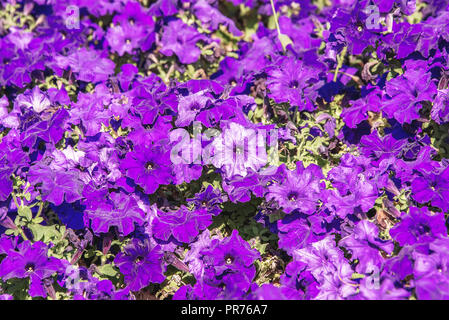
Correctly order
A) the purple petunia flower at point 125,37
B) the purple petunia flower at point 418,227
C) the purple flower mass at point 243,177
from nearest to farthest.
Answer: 1. the purple petunia flower at point 418,227
2. the purple flower mass at point 243,177
3. the purple petunia flower at point 125,37

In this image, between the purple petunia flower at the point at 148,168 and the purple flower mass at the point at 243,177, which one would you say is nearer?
the purple flower mass at the point at 243,177

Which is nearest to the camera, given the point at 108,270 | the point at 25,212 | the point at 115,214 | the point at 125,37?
the point at 115,214

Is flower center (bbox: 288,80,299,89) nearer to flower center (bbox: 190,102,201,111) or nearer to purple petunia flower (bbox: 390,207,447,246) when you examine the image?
flower center (bbox: 190,102,201,111)

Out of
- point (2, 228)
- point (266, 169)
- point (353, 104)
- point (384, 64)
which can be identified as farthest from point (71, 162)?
point (384, 64)

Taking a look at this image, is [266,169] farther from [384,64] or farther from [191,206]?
[384,64]

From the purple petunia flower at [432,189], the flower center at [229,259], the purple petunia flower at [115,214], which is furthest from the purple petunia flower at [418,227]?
the purple petunia flower at [115,214]

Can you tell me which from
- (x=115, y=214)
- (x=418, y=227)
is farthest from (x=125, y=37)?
(x=418, y=227)

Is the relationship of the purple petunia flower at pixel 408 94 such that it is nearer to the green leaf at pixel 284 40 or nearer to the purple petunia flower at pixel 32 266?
the green leaf at pixel 284 40

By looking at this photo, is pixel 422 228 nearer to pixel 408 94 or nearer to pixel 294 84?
pixel 408 94

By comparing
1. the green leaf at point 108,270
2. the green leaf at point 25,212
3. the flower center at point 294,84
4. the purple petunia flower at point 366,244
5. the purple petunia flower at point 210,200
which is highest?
the flower center at point 294,84
